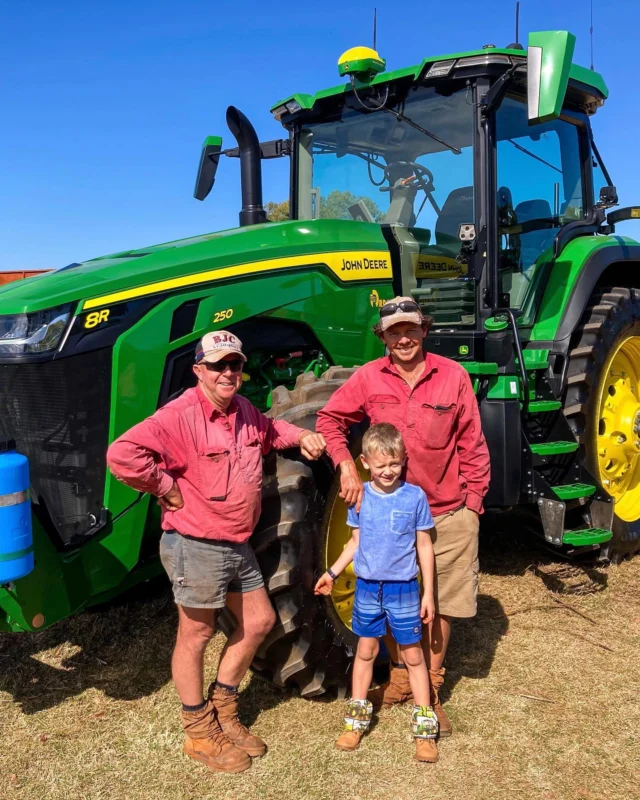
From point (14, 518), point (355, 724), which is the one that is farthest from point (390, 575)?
point (14, 518)

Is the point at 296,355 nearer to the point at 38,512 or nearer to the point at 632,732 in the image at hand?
the point at 38,512

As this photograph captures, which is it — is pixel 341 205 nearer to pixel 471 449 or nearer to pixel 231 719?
pixel 471 449

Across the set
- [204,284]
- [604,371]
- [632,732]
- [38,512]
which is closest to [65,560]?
[38,512]

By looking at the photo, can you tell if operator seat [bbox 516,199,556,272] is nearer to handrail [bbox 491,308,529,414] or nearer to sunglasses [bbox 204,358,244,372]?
handrail [bbox 491,308,529,414]

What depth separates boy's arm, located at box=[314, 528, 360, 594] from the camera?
→ 9.90ft

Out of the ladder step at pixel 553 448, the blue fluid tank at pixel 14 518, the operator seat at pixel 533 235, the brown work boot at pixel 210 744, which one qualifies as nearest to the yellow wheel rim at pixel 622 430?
the ladder step at pixel 553 448

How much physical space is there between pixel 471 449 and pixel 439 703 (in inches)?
41.3

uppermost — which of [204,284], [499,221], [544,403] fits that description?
[499,221]

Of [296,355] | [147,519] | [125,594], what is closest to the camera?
[147,519]

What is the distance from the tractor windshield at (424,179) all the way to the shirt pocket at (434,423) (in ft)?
4.65

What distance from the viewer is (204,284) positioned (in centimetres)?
344

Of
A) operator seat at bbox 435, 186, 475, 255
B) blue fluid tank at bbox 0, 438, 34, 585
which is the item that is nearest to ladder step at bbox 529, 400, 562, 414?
operator seat at bbox 435, 186, 475, 255

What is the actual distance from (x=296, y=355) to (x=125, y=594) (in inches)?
65.0

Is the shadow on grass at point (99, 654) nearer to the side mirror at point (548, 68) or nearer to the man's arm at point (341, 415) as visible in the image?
the man's arm at point (341, 415)
